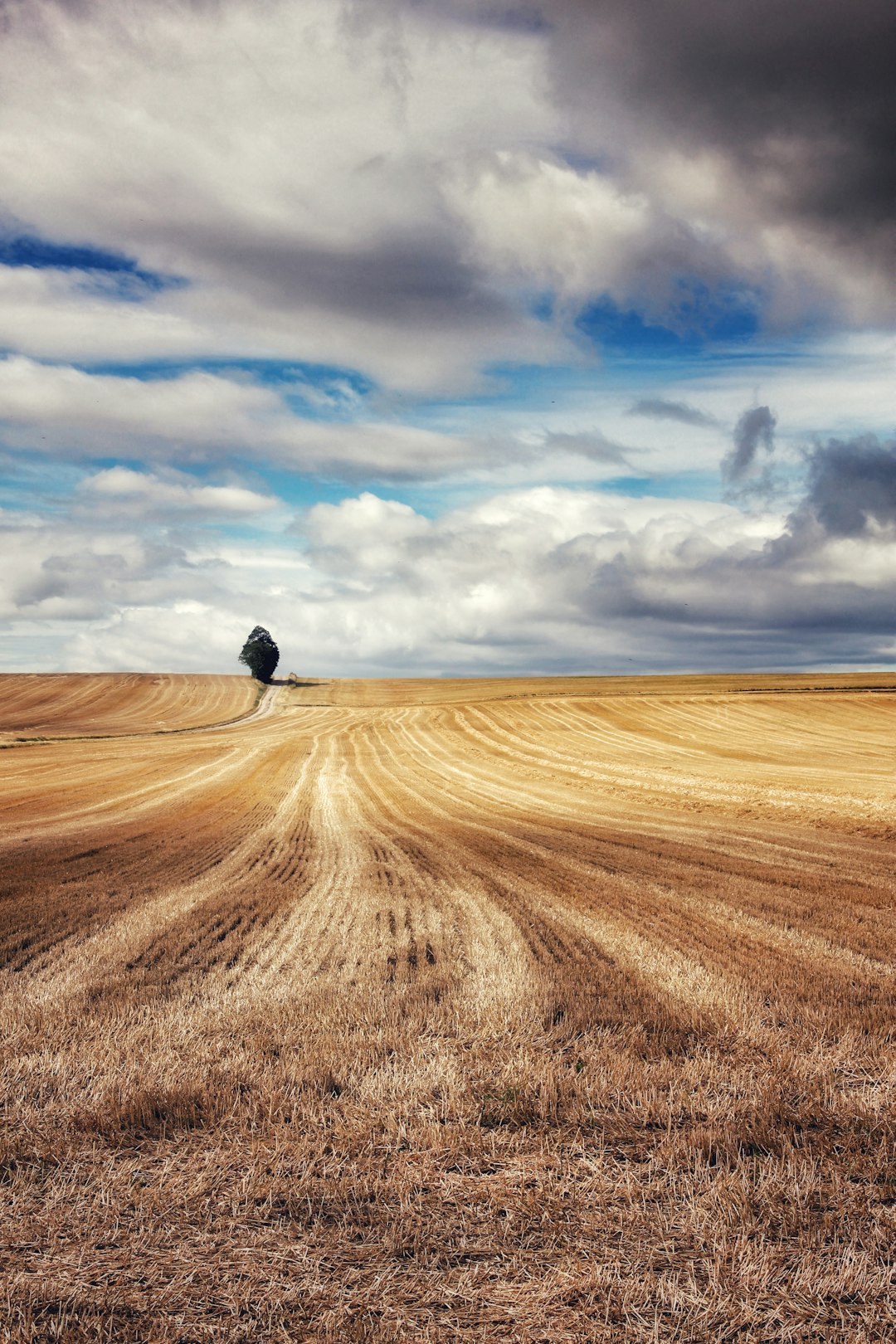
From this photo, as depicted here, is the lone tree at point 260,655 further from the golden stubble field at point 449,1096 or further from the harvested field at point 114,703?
the golden stubble field at point 449,1096

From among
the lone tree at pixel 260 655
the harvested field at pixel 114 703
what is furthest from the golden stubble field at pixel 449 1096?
the lone tree at pixel 260 655

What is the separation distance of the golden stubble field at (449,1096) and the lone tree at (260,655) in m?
101

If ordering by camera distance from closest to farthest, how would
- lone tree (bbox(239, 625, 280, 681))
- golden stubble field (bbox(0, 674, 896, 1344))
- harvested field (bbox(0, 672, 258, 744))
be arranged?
golden stubble field (bbox(0, 674, 896, 1344)), harvested field (bbox(0, 672, 258, 744)), lone tree (bbox(239, 625, 280, 681))

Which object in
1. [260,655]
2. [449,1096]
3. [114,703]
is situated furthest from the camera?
[260,655]

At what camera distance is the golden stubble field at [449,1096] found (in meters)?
3.49

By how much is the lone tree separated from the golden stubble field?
101 meters

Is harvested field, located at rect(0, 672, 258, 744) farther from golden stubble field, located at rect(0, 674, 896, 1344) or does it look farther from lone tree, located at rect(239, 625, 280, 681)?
golden stubble field, located at rect(0, 674, 896, 1344)

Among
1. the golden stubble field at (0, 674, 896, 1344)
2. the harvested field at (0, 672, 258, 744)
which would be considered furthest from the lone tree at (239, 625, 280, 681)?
the golden stubble field at (0, 674, 896, 1344)

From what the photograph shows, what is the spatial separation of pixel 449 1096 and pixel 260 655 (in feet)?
368

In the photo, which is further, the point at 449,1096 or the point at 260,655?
the point at 260,655

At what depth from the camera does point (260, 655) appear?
373 ft

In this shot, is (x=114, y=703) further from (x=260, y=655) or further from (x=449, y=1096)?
(x=449, y=1096)

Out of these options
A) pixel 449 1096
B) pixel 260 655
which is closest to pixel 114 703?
pixel 260 655

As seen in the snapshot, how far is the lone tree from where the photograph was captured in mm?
113625
